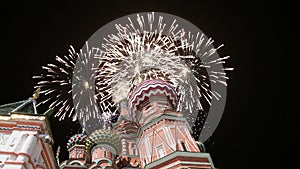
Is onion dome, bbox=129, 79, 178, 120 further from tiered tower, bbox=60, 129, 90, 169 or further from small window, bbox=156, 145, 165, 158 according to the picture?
tiered tower, bbox=60, 129, 90, 169

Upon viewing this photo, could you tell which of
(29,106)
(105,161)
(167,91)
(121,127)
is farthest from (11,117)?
(121,127)

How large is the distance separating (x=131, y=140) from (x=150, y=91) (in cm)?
1663

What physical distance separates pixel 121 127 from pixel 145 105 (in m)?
18.8

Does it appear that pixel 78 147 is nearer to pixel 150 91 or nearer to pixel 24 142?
pixel 150 91

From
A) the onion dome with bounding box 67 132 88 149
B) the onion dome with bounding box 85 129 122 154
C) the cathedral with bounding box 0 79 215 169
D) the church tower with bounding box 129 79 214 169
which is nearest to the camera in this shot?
the cathedral with bounding box 0 79 215 169

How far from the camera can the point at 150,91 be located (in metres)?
31.6

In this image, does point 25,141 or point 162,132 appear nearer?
→ point 25,141

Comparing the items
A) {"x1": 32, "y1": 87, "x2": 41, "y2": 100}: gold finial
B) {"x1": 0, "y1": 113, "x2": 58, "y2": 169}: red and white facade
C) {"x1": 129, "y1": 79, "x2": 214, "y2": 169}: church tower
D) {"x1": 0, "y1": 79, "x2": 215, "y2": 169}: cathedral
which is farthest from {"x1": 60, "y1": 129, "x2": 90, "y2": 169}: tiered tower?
{"x1": 0, "y1": 113, "x2": 58, "y2": 169}: red and white facade

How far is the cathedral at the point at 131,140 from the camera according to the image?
1420 cm

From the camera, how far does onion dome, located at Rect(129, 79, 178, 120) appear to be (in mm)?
31609

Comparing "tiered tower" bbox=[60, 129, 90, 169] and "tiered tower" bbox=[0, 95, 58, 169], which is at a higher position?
"tiered tower" bbox=[60, 129, 90, 169]

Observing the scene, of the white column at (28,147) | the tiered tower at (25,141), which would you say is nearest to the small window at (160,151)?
the tiered tower at (25,141)

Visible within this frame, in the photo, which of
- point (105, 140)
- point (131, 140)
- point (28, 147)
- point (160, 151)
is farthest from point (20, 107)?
point (131, 140)

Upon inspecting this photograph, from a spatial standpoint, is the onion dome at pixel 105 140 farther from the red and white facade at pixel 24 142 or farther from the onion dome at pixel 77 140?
the red and white facade at pixel 24 142
